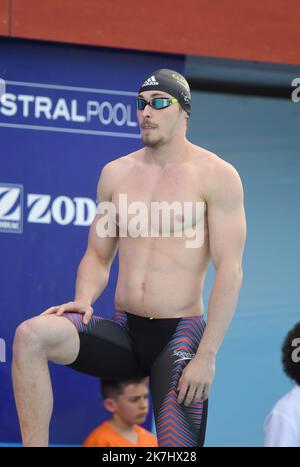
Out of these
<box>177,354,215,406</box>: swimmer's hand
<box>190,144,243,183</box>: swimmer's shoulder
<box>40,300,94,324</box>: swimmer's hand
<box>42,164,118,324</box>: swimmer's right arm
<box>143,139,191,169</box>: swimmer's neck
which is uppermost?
<box>143,139,191,169</box>: swimmer's neck

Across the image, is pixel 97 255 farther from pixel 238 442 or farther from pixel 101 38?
pixel 238 442

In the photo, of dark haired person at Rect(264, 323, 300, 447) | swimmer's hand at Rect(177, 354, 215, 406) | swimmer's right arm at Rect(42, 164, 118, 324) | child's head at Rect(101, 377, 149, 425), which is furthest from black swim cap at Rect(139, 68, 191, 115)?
child's head at Rect(101, 377, 149, 425)

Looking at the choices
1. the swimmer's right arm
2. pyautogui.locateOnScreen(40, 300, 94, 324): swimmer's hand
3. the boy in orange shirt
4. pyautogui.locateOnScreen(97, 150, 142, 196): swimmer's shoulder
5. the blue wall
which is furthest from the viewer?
the blue wall

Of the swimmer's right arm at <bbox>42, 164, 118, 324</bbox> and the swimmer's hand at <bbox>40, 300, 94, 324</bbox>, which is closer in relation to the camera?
the swimmer's hand at <bbox>40, 300, 94, 324</bbox>

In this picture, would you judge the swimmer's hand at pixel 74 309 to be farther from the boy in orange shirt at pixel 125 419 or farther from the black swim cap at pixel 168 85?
the boy in orange shirt at pixel 125 419

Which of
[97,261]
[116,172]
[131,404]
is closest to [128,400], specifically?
[131,404]

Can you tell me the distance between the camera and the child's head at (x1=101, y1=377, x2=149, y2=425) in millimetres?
6863

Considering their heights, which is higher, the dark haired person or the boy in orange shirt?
the boy in orange shirt

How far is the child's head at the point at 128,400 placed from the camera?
22.5 ft

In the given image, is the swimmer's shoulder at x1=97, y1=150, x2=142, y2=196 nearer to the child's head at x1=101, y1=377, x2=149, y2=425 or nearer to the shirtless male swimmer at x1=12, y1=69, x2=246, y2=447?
the shirtless male swimmer at x1=12, y1=69, x2=246, y2=447

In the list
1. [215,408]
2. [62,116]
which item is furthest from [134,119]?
[215,408]

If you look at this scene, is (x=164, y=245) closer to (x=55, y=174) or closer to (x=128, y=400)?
(x=128, y=400)

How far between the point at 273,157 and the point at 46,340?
155 inches

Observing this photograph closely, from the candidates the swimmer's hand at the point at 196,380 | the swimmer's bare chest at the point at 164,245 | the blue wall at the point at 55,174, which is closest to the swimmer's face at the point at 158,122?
the swimmer's bare chest at the point at 164,245
